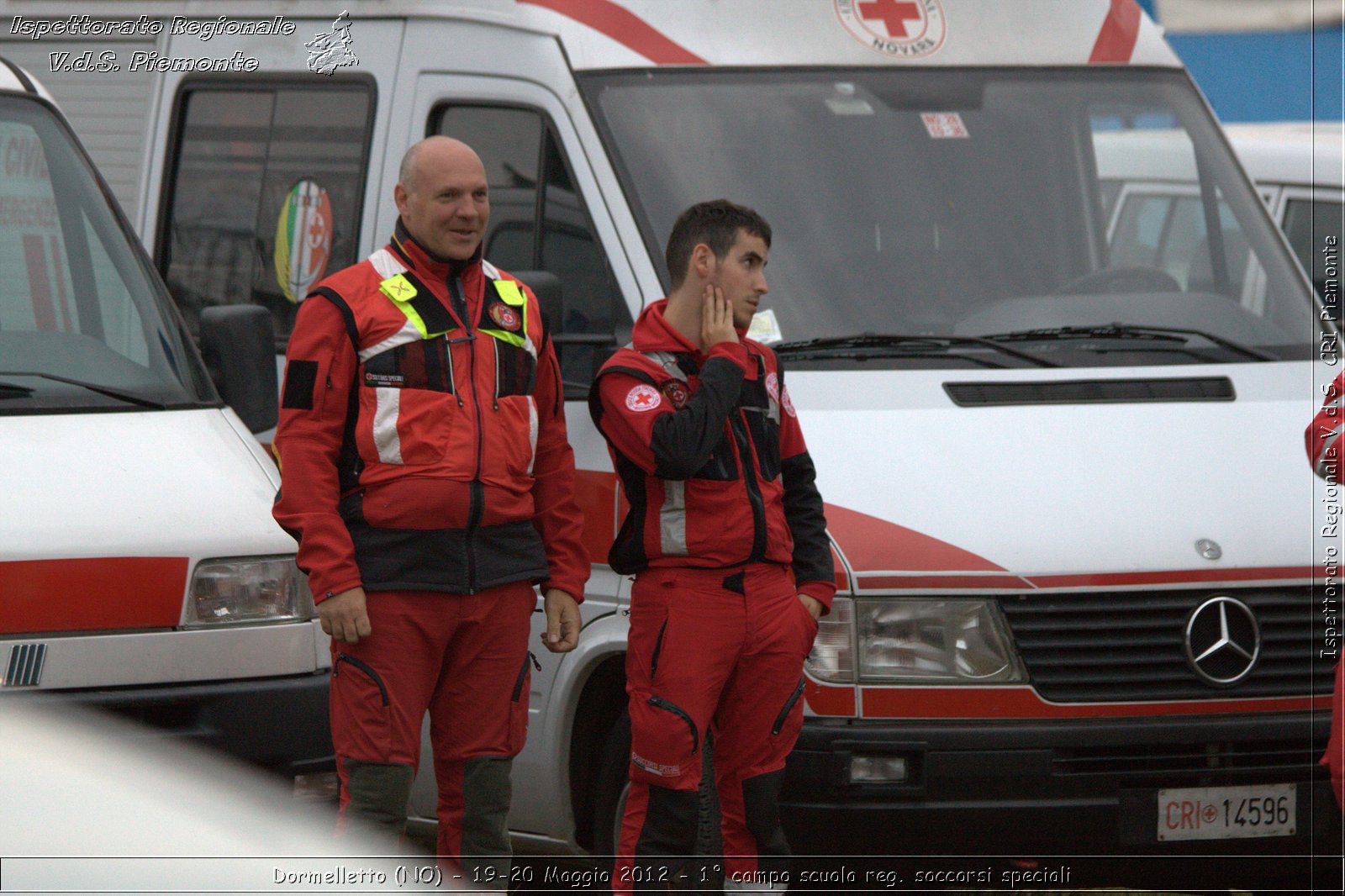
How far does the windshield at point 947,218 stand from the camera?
5.56 meters

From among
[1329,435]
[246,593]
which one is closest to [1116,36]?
[1329,435]

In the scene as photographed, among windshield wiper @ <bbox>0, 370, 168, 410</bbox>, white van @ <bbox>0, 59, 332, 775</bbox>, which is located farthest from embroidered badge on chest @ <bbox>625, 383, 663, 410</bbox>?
windshield wiper @ <bbox>0, 370, 168, 410</bbox>

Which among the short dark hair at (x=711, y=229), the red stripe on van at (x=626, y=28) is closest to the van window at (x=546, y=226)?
the red stripe on van at (x=626, y=28)

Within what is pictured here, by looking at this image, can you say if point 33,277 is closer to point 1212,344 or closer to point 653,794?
point 653,794

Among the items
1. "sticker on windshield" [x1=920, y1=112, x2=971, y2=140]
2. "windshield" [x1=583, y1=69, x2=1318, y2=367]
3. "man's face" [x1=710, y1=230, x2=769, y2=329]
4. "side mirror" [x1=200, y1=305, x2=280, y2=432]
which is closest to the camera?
"man's face" [x1=710, y1=230, x2=769, y2=329]

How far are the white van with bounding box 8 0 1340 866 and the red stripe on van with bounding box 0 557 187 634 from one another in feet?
3.95

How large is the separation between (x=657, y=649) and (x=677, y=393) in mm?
600

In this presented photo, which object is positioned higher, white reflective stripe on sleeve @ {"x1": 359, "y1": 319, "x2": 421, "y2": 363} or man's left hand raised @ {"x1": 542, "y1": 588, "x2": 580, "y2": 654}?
white reflective stripe on sleeve @ {"x1": 359, "y1": 319, "x2": 421, "y2": 363}

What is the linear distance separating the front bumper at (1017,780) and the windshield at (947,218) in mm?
1106

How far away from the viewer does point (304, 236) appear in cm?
647

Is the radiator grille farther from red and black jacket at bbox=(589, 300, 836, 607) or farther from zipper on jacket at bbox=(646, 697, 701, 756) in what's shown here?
zipper on jacket at bbox=(646, 697, 701, 756)

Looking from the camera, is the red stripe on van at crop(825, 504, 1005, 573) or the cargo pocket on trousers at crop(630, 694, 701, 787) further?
the red stripe on van at crop(825, 504, 1005, 573)

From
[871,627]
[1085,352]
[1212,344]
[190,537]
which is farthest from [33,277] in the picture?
[1212,344]

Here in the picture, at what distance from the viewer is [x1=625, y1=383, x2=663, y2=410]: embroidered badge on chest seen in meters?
4.57
